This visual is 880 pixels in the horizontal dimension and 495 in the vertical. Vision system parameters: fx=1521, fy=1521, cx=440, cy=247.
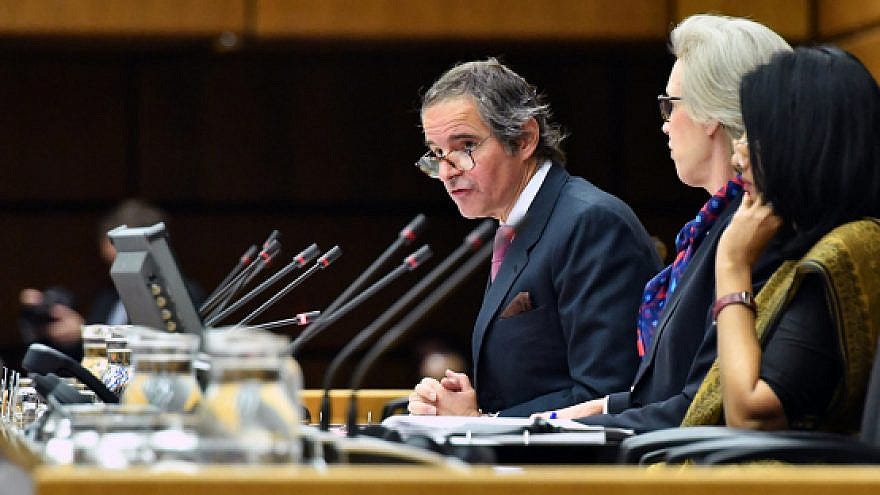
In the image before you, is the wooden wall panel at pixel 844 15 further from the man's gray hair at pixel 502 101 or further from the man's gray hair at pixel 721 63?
the man's gray hair at pixel 721 63

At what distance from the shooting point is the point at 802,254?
2512 mm

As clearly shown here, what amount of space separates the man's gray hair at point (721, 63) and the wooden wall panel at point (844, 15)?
3.27m

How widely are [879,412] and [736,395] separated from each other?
0.24m

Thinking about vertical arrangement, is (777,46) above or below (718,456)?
above

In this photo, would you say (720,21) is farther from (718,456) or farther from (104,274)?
(104,274)

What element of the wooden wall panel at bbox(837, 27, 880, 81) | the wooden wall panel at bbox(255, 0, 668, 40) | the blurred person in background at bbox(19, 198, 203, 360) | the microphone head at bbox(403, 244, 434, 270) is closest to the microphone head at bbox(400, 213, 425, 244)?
the microphone head at bbox(403, 244, 434, 270)

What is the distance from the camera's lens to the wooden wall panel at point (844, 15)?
238 inches

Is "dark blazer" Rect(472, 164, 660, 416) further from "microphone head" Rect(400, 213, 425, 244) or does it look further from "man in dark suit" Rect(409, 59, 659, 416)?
"microphone head" Rect(400, 213, 425, 244)

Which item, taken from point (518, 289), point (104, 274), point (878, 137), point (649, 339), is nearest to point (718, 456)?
point (878, 137)

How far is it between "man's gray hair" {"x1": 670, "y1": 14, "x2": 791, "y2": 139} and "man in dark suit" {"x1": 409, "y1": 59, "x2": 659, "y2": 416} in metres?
0.51

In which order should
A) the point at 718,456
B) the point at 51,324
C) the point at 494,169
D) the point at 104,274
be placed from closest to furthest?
the point at 718,456, the point at 494,169, the point at 51,324, the point at 104,274

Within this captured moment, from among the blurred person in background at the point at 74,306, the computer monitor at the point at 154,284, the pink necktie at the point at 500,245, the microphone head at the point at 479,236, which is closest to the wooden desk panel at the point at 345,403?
the pink necktie at the point at 500,245

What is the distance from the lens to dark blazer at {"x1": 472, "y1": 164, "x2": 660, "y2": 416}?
3336 mm

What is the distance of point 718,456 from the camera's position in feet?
6.81
